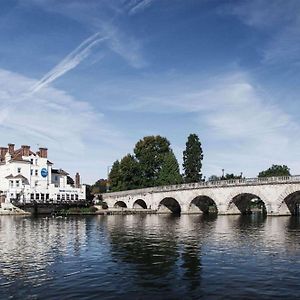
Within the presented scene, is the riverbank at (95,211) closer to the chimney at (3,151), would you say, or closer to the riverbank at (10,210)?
the riverbank at (10,210)

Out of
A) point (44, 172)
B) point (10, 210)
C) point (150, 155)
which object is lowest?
point (10, 210)

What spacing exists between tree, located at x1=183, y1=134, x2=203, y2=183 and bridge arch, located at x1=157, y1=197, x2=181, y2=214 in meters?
6.15

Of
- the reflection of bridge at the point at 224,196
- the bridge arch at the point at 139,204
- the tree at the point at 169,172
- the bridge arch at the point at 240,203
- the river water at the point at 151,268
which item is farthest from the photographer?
the bridge arch at the point at 139,204

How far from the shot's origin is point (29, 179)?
88.6m

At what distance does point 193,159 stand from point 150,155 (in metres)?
14.5

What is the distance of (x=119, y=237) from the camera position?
35.5 m

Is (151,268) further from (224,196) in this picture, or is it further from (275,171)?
(275,171)

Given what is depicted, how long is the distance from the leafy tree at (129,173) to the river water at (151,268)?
220 ft

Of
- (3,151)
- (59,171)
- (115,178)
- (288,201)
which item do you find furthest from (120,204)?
(288,201)

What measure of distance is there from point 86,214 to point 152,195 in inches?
573

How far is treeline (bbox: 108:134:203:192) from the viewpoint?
95.1 metres

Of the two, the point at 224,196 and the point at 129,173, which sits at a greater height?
the point at 129,173

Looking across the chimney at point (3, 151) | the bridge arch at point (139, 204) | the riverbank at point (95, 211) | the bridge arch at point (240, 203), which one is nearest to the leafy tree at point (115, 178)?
the bridge arch at point (139, 204)

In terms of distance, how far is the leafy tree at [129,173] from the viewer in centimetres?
10019
